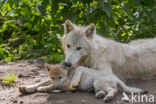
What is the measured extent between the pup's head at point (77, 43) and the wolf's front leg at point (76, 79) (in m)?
0.18

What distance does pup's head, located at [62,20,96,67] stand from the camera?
4.54 meters

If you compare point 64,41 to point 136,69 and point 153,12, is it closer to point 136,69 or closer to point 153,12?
point 136,69

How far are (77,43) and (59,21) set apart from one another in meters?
3.24

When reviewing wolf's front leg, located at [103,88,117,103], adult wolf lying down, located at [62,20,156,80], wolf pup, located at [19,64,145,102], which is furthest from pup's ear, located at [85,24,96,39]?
wolf's front leg, located at [103,88,117,103]

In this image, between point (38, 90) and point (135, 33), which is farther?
point (135, 33)

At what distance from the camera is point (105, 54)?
193 inches

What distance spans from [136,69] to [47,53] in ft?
11.6

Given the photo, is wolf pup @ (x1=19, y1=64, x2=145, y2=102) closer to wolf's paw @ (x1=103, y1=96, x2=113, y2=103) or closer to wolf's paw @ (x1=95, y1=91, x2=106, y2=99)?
wolf's paw @ (x1=95, y1=91, x2=106, y2=99)

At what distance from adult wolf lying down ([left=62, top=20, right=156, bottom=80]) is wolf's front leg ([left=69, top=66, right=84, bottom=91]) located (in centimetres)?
18

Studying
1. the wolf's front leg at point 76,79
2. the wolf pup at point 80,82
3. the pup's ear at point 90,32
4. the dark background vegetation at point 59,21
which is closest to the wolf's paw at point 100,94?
the wolf pup at point 80,82

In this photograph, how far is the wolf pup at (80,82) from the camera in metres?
3.97

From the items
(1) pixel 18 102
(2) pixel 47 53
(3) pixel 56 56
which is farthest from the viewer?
(2) pixel 47 53

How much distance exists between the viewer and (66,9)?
6.06 m

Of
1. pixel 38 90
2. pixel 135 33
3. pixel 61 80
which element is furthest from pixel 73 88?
pixel 135 33
